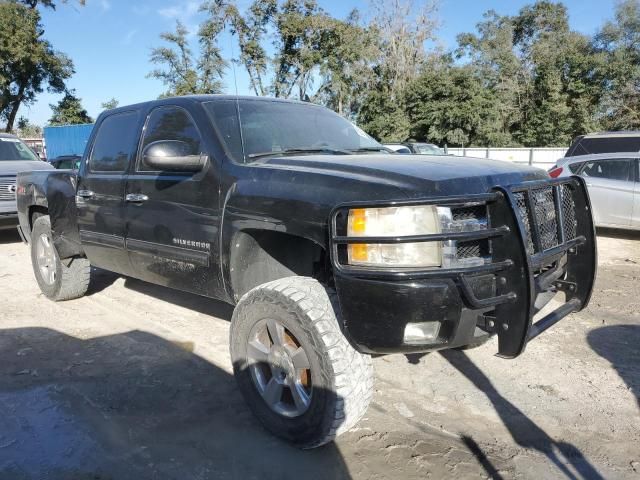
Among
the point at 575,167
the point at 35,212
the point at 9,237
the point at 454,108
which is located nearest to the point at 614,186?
the point at 575,167

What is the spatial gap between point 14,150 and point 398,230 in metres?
9.75

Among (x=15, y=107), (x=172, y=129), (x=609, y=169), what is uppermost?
(x=15, y=107)

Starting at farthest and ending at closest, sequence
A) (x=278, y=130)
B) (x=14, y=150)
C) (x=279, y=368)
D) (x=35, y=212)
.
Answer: (x=14, y=150)
(x=35, y=212)
(x=278, y=130)
(x=279, y=368)

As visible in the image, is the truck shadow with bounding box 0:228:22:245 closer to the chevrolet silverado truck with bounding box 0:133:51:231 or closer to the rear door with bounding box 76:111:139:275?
the chevrolet silverado truck with bounding box 0:133:51:231

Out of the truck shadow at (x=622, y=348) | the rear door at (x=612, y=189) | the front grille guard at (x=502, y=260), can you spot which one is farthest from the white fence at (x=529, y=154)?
the front grille guard at (x=502, y=260)

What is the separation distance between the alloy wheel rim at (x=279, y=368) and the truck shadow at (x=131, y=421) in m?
0.22

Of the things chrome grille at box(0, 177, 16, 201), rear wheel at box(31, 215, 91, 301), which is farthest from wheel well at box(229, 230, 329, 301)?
chrome grille at box(0, 177, 16, 201)

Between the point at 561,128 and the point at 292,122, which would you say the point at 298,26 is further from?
the point at 292,122

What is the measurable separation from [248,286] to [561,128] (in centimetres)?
3322

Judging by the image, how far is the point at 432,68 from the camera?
36219 millimetres

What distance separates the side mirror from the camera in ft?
10.3

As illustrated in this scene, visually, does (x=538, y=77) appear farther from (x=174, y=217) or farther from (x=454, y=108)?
(x=174, y=217)

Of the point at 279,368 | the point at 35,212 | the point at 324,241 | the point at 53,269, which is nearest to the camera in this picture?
the point at 324,241

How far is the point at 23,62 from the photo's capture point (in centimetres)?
2972
